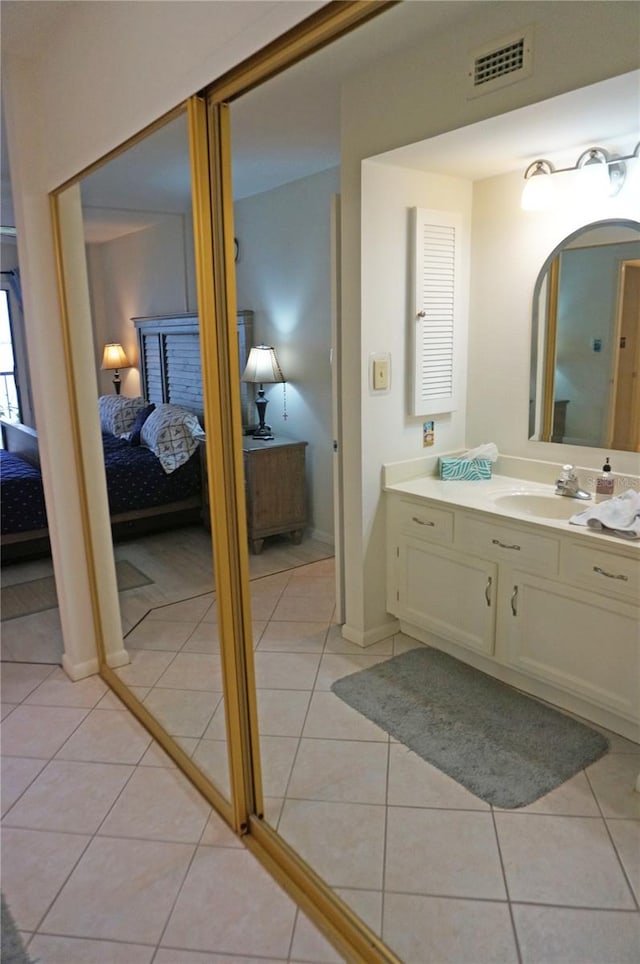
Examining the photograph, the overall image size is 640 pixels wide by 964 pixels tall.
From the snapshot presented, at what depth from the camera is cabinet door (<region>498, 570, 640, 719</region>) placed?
6.77 ft

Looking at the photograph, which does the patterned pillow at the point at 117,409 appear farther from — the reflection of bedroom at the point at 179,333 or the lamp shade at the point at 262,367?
the lamp shade at the point at 262,367

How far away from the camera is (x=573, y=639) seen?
2.21m

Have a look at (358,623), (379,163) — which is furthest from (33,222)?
(358,623)

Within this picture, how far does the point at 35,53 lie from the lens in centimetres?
214

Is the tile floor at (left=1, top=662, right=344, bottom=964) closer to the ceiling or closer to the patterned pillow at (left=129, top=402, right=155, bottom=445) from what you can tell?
the patterned pillow at (left=129, top=402, right=155, bottom=445)

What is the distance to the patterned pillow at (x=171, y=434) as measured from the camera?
2.16m

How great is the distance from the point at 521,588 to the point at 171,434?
1.44m

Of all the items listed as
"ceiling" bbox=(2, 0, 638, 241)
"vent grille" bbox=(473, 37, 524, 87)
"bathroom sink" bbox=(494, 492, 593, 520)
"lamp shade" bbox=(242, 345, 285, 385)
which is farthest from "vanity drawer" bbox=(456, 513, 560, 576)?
"lamp shade" bbox=(242, 345, 285, 385)

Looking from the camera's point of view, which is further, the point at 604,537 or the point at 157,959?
the point at 604,537

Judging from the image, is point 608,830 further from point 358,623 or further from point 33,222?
point 33,222

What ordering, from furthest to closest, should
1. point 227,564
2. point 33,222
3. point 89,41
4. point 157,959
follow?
point 33,222, point 89,41, point 227,564, point 157,959

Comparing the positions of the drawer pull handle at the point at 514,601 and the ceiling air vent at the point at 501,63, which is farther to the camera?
the drawer pull handle at the point at 514,601

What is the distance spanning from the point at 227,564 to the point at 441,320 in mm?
1671

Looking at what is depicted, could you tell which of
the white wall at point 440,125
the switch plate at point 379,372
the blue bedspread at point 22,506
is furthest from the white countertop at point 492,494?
the blue bedspread at point 22,506
